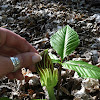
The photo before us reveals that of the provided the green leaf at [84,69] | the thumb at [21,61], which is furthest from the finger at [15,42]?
the green leaf at [84,69]

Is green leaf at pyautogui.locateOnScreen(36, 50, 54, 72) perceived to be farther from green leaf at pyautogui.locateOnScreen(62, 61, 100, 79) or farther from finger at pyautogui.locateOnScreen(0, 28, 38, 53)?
finger at pyautogui.locateOnScreen(0, 28, 38, 53)

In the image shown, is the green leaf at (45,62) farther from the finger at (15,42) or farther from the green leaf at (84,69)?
the finger at (15,42)

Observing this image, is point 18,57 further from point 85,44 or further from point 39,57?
point 85,44

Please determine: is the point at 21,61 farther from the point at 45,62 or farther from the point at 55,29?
the point at 55,29

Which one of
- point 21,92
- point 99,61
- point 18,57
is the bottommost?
point 21,92

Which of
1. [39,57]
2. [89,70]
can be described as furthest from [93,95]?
[39,57]

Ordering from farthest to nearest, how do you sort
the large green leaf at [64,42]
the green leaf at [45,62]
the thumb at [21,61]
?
the large green leaf at [64,42]
the green leaf at [45,62]
the thumb at [21,61]
